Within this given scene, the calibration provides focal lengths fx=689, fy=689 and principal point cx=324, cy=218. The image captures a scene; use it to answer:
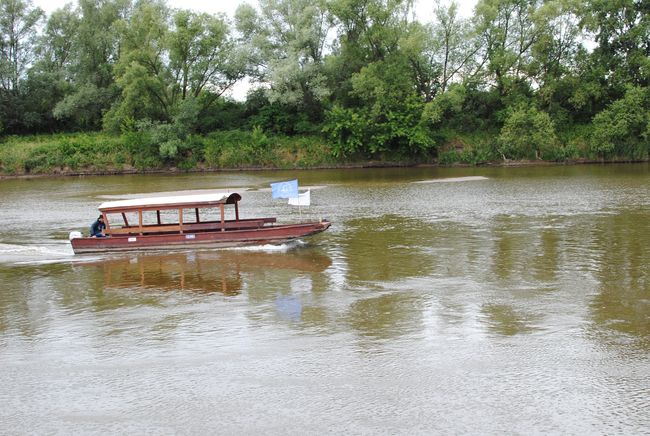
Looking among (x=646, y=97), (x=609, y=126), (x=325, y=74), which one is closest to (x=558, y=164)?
(x=609, y=126)

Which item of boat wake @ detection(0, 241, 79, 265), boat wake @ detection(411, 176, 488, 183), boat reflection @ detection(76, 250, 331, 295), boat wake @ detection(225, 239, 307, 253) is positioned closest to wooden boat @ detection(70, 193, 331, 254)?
boat wake @ detection(225, 239, 307, 253)

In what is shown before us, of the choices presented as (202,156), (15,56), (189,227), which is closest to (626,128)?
(202,156)

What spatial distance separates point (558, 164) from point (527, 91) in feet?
29.9

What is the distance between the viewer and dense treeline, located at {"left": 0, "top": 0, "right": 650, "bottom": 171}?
64.0 m

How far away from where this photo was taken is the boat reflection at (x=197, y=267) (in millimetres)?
19250

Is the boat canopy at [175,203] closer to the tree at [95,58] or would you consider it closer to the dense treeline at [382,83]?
the dense treeline at [382,83]

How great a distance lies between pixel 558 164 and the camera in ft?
206

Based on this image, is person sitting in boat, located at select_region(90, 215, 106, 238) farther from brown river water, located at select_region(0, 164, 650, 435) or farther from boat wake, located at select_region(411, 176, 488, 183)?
boat wake, located at select_region(411, 176, 488, 183)

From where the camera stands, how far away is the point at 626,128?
61.7 metres

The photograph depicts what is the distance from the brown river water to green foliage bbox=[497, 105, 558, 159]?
35.1 meters

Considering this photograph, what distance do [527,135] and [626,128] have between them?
28.3ft

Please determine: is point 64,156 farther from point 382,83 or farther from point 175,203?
point 175,203

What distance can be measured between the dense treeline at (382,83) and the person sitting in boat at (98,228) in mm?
41541

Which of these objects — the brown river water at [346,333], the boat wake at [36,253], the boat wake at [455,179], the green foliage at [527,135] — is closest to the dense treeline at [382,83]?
the green foliage at [527,135]
